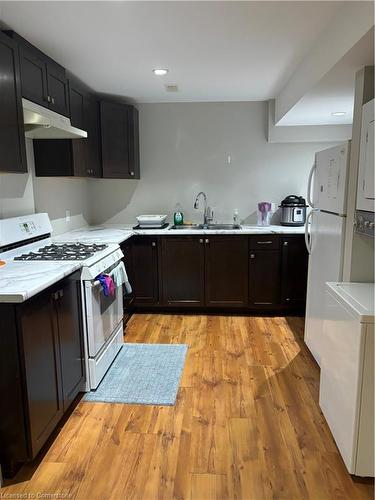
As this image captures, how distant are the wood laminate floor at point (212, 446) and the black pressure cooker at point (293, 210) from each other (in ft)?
5.41

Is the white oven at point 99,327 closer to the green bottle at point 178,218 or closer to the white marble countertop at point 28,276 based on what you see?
the white marble countertop at point 28,276

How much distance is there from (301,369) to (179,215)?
221 cm

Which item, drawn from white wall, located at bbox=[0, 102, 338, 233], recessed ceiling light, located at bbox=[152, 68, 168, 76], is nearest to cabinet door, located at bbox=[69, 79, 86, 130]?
recessed ceiling light, located at bbox=[152, 68, 168, 76]

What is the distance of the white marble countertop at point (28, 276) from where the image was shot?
164 cm

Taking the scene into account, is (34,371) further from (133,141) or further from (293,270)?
(133,141)

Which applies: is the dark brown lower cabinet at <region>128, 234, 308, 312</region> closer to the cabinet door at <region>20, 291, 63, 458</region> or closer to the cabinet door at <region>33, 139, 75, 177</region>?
the cabinet door at <region>33, 139, 75, 177</region>

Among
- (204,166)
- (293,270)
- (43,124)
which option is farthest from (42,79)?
(293,270)

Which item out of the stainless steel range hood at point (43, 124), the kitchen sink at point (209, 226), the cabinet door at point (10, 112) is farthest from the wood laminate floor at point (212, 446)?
the stainless steel range hood at point (43, 124)

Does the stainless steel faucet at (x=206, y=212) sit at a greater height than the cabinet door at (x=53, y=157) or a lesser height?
lesser

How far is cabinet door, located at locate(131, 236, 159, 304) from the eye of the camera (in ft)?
12.9

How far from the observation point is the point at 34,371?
1.79m

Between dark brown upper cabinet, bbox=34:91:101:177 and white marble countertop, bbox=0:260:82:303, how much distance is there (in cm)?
105

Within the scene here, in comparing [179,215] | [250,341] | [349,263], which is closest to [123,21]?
[349,263]

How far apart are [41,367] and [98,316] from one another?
2.34ft
